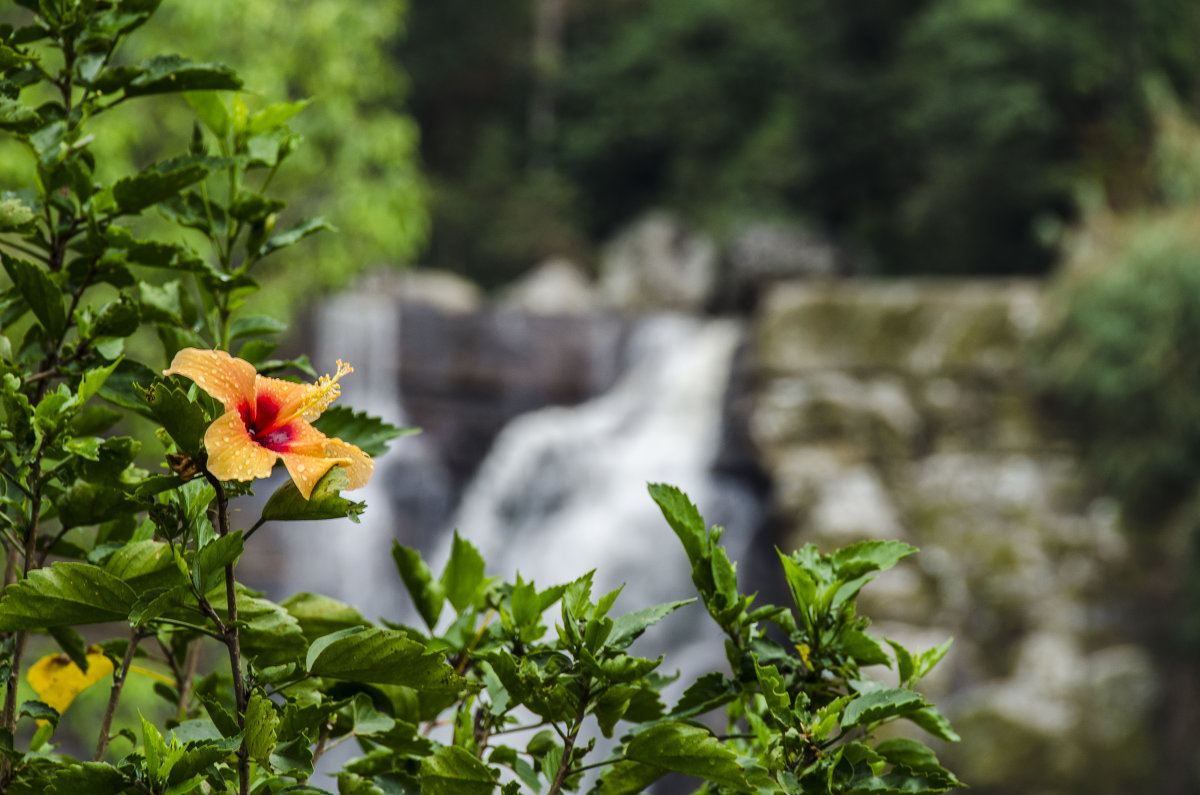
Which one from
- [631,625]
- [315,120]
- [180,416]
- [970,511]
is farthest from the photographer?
[315,120]

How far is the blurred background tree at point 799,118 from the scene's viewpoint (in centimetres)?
888

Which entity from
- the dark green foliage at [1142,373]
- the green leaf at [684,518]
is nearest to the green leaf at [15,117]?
the green leaf at [684,518]

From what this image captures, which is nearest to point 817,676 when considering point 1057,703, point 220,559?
point 220,559

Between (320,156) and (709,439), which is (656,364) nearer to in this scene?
(709,439)

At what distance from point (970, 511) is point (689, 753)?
204 inches

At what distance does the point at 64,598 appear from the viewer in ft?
1.69

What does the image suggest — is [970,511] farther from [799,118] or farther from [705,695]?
[799,118]

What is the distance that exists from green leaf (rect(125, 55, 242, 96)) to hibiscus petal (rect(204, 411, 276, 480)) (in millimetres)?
300

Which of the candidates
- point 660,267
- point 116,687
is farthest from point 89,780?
point 660,267

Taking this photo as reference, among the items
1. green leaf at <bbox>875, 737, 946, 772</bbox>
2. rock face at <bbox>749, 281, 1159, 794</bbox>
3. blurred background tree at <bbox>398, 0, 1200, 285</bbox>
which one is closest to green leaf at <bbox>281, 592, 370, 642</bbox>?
green leaf at <bbox>875, 737, 946, 772</bbox>

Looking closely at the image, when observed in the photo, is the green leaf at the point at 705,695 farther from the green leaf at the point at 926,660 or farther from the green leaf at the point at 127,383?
the green leaf at the point at 127,383

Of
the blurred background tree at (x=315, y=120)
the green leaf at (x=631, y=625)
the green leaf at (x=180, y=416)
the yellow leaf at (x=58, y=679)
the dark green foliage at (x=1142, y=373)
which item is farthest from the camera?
the dark green foliage at (x=1142, y=373)

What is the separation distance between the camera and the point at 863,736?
613mm

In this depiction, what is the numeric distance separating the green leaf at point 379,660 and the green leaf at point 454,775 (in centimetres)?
5
